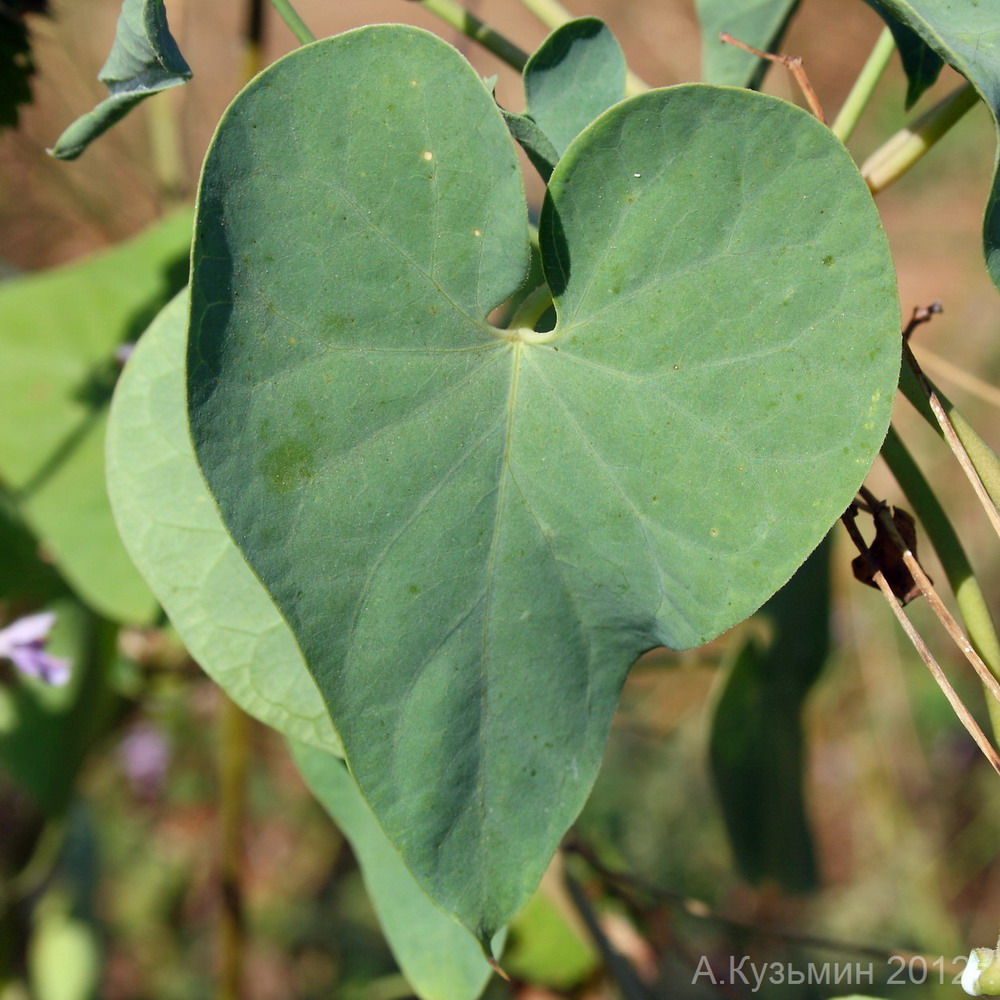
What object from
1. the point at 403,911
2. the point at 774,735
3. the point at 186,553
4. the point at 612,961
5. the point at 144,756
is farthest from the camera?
the point at 144,756

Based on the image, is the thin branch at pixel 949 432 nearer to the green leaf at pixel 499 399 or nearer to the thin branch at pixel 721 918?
the green leaf at pixel 499 399

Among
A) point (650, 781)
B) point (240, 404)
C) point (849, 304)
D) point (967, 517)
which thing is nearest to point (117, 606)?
point (240, 404)

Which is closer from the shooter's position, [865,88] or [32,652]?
[865,88]

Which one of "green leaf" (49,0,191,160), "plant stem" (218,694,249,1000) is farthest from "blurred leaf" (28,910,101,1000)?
"green leaf" (49,0,191,160)

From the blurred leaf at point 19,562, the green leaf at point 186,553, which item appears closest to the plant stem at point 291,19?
the green leaf at point 186,553

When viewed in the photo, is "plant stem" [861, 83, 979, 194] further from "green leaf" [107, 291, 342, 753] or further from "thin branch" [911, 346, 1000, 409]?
"green leaf" [107, 291, 342, 753]

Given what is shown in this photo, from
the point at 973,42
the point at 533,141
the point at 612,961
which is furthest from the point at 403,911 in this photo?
the point at 973,42

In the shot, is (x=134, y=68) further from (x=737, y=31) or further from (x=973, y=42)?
(x=737, y=31)
